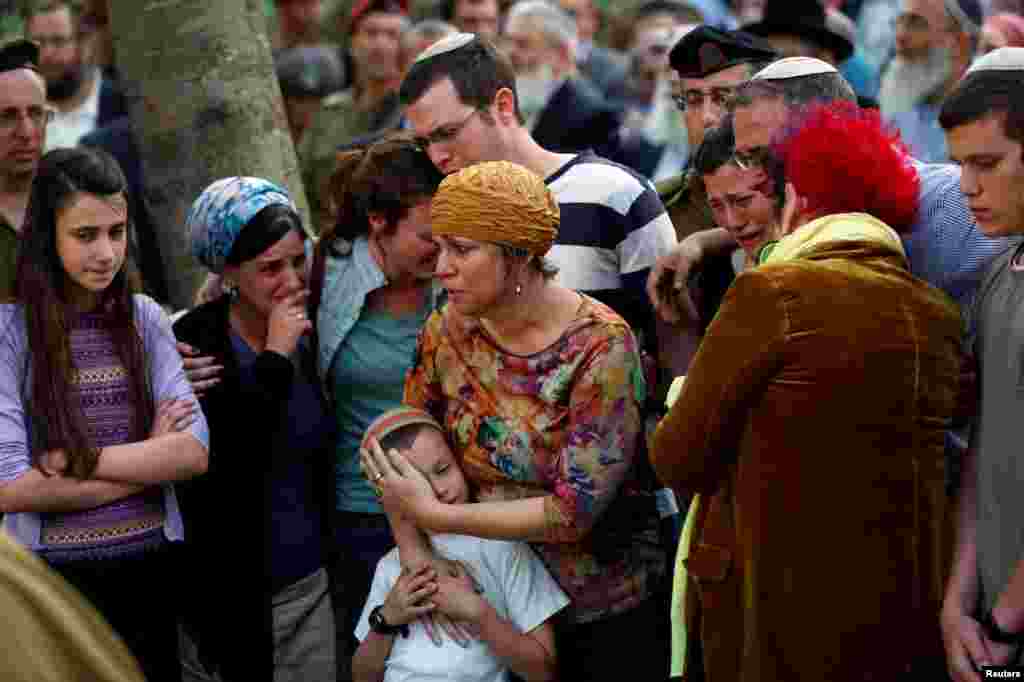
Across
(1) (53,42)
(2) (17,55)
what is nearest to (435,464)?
(2) (17,55)

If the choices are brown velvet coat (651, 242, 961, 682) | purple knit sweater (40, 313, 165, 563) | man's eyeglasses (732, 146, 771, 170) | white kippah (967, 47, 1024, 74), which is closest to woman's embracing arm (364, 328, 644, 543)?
brown velvet coat (651, 242, 961, 682)

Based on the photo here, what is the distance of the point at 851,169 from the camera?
11.6 ft

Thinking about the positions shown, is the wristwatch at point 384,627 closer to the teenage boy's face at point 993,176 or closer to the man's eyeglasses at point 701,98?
the teenage boy's face at point 993,176

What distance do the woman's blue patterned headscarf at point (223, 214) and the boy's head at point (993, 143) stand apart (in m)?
2.07

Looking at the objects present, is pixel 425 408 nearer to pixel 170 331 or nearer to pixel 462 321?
pixel 462 321

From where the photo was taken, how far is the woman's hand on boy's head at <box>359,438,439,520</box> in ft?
12.8

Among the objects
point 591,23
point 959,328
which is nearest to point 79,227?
point 959,328

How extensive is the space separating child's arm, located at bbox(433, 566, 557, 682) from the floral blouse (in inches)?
4.3

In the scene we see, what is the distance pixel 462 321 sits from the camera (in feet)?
13.3

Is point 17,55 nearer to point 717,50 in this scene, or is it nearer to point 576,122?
point 717,50

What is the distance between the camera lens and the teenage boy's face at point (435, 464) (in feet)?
13.0

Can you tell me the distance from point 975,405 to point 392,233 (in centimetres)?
176

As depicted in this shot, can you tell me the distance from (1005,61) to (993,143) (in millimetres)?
201

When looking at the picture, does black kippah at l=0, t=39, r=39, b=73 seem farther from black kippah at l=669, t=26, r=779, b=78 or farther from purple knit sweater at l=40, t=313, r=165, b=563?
black kippah at l=669, t=26, r=779, b=78
